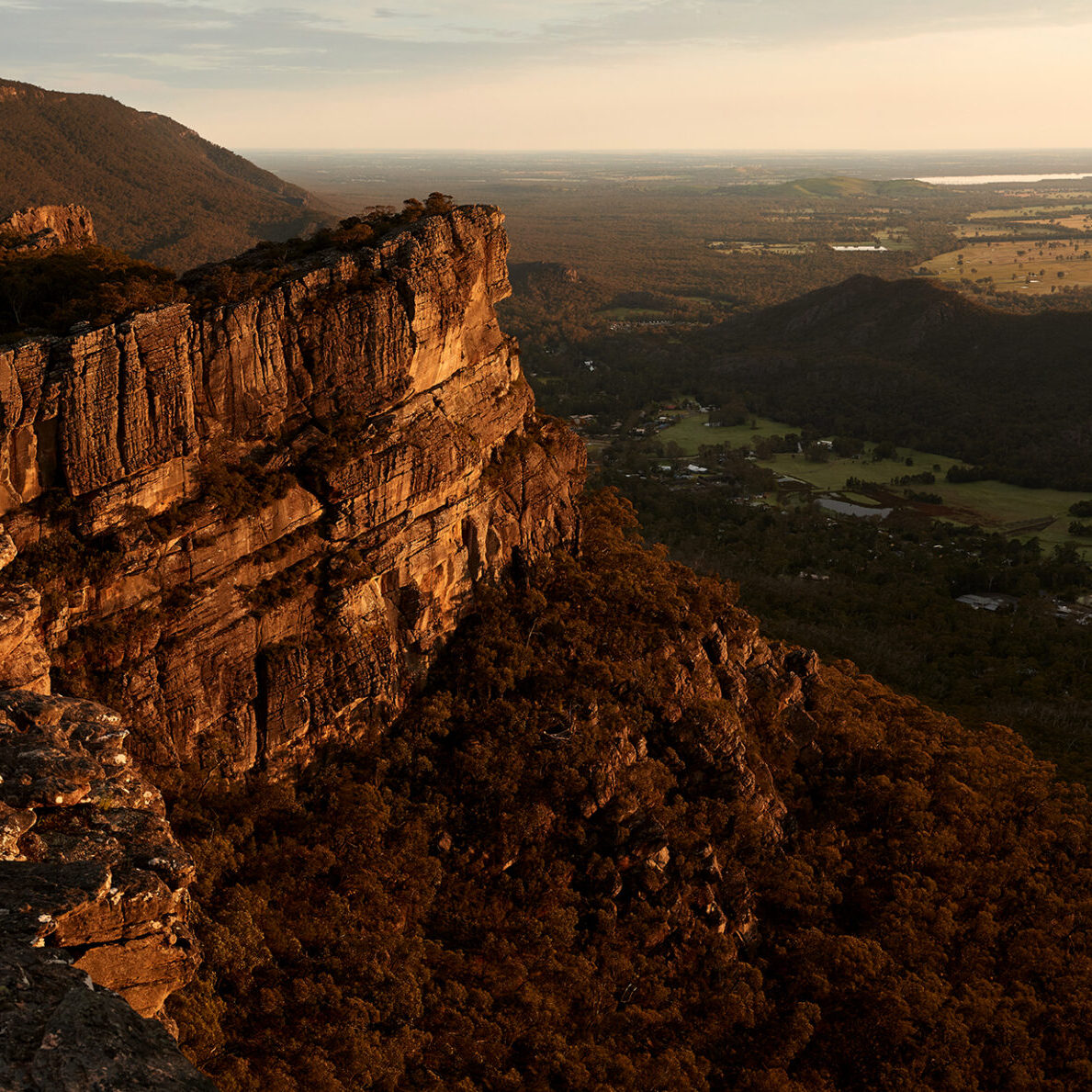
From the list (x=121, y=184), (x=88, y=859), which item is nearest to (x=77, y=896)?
(x=88, y=859)

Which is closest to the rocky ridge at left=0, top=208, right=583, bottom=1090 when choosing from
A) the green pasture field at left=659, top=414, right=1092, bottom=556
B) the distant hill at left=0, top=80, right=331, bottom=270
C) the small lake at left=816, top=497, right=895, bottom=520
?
the small lake at left=816, top=497, right=895, bottom=520

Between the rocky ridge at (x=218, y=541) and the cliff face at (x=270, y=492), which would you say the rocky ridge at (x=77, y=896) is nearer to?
the rocky ridge at (x=218, y=541)

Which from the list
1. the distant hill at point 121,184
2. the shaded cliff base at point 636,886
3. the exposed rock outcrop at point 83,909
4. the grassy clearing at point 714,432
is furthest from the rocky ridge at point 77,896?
the grassy clearing at point 714,432

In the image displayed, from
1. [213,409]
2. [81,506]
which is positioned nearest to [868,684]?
[213,409]

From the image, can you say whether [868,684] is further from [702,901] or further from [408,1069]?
[408,1069]

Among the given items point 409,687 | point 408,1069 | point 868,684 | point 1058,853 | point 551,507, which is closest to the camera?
point 408,1069

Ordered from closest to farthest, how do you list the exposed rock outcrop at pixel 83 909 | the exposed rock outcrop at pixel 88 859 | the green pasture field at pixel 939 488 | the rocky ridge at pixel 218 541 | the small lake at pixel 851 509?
the exposed rock outcrop at pixel 83 909 → the exposed rock outcrop at pixel 88 859 → the rocky ridge at pixel 218 541 → the green pasture field at pixel 939 488 → the small lake at pixel 851 509
